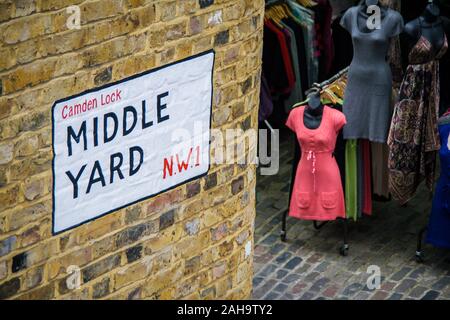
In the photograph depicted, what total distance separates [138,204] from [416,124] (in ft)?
11.6

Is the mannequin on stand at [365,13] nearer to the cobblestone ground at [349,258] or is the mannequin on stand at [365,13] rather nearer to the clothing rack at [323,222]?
the clothing rack at [323,222]

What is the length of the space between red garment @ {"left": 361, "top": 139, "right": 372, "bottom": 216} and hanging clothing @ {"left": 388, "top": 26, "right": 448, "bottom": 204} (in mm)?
254

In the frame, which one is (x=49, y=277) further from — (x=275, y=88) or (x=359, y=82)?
(x=275, y=88)

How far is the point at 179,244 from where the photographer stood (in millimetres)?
5496

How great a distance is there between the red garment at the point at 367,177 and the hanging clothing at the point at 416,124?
254 mm

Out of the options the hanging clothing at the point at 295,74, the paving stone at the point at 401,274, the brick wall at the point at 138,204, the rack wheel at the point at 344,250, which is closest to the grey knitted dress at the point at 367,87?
the rack wheel at the point at 344,250

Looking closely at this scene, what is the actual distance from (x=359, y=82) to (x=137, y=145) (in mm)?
3544

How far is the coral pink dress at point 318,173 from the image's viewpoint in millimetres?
8031

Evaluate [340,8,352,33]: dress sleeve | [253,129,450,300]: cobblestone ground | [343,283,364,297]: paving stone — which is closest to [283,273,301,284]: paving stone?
[253,129,450,300]: cobblestone ground

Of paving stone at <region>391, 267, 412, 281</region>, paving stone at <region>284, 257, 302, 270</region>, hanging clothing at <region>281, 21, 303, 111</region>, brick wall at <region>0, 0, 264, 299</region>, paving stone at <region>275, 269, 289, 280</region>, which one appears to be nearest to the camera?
brick wall at <region>0, 0, 264, 299</region>

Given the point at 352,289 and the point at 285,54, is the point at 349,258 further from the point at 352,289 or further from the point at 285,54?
the point at 285,54

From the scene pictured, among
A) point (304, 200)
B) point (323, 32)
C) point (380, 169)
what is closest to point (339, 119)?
point (304, 200)

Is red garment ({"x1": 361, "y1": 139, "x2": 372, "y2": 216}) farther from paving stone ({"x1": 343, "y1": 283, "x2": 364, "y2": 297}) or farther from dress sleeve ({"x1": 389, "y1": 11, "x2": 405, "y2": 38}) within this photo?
dress sleeve ({"x1": 389, "y1": 11, "x2": 405, "y2": 38})

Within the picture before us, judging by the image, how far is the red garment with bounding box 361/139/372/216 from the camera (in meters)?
8.59
